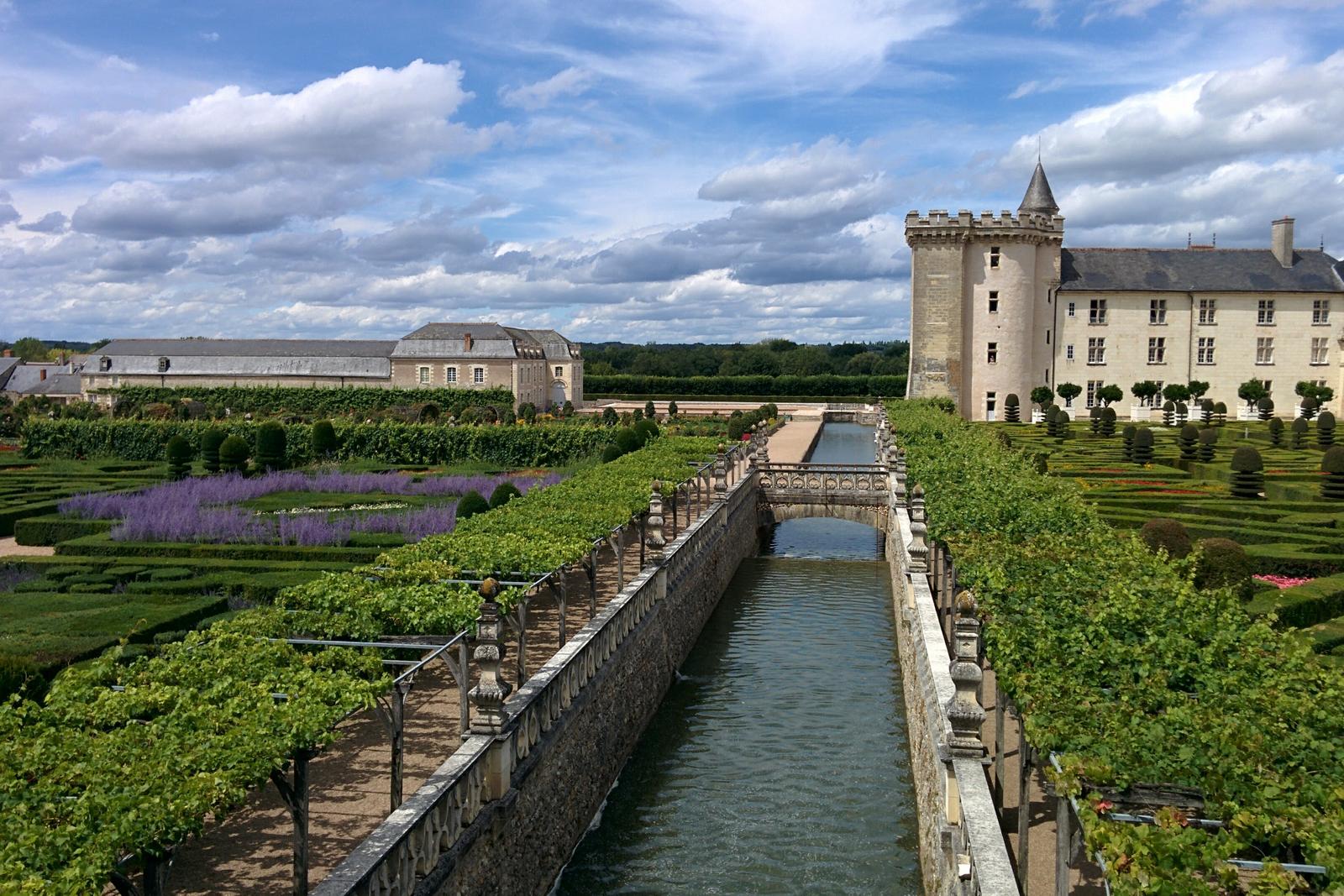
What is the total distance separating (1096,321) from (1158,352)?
3323mm

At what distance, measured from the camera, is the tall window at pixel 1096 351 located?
5238 centimetres

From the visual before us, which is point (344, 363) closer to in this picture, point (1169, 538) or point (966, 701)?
point (1169, 538)

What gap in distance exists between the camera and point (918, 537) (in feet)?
58.4

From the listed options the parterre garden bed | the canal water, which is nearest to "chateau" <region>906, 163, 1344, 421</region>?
the parterre garden bed

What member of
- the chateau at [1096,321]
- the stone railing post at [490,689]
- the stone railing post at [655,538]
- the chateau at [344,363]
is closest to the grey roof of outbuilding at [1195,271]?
the chateau at [1096,321]

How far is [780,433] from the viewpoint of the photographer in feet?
172

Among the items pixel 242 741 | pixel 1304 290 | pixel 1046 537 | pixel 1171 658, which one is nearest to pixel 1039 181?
pixel 1304 290

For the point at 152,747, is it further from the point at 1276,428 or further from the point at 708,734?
the point at 1276,428

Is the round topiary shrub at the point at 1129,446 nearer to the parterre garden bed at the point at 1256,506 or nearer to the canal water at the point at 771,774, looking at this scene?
the parterre garden bed at the point at 1256,506

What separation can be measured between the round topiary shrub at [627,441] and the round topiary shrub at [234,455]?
12094 mm

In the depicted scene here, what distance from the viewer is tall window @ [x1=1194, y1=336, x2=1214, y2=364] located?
52125 mm

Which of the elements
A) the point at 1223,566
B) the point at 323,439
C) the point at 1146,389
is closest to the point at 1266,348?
the point at 1146,389

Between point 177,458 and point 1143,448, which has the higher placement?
point 1143,448

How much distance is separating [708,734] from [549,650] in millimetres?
2769
